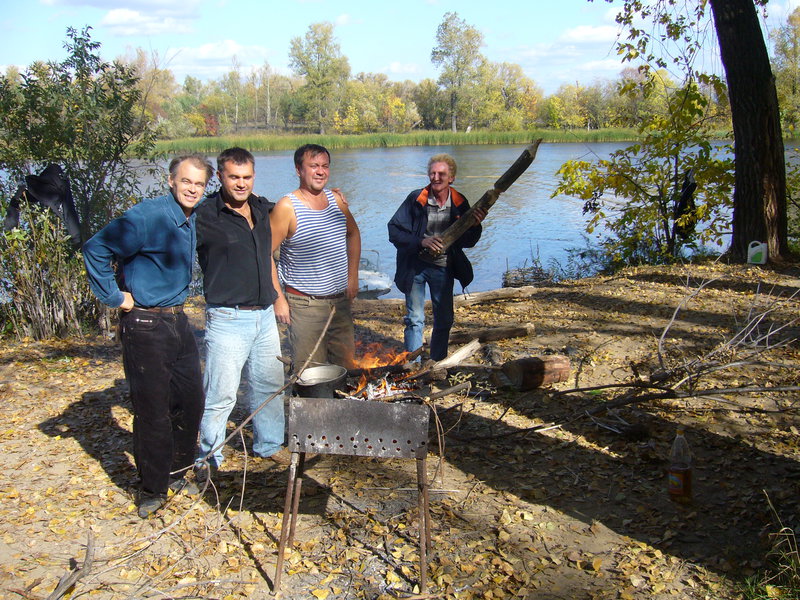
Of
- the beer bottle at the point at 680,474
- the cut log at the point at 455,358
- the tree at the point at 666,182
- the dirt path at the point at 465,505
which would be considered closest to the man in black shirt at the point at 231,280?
the dirt path at the point at 465,505

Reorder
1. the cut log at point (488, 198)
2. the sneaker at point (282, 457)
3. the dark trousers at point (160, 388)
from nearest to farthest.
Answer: the dark trousers at point (160, 388), the sneaker at point (282, 457), the cut log at point (488, 198)

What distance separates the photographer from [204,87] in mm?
97625

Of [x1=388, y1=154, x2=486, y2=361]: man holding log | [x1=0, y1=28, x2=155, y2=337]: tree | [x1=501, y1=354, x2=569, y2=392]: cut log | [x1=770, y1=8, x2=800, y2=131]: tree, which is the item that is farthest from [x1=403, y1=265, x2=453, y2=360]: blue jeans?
[x1=770, y1=8, x2=800, y2=131]: tree

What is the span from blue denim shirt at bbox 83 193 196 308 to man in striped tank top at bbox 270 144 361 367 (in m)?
0.73

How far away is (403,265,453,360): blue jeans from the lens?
5.16 meters

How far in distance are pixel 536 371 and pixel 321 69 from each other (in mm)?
75815

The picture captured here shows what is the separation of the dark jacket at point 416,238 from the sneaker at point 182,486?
2.17m

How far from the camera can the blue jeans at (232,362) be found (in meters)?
3.73

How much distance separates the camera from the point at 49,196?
6.97 meters

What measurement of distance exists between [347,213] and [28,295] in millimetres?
4368

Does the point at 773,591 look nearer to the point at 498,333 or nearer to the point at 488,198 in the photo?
the point at 488,198

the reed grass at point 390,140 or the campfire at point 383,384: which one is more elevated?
the reed grass at point 390,140

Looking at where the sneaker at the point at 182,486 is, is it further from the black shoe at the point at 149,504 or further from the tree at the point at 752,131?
the tree at the point at 752,131

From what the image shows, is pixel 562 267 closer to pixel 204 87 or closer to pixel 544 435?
pixel 544 435
